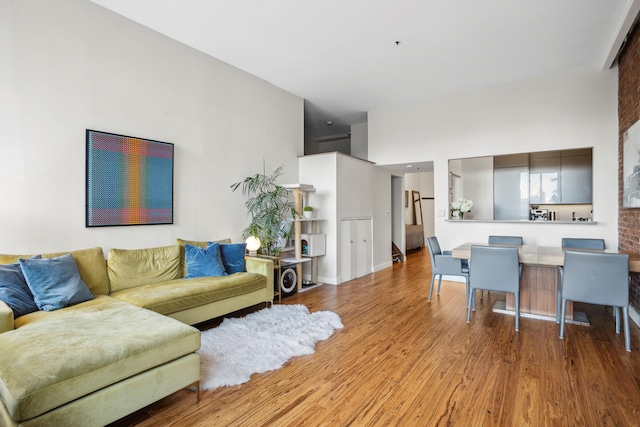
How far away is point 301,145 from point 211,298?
3672 mm

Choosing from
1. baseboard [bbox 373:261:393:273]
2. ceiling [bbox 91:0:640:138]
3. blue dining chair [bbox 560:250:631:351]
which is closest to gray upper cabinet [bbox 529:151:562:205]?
ceiling [bbox 91:0:640:138]

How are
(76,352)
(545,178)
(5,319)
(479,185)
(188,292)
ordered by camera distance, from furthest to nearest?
(479,185)
(545,178)
(188,292)
(5,319)
(76,352)

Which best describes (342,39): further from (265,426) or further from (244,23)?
(265,426)

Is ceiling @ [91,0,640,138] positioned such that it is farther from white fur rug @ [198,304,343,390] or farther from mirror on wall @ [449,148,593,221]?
white fur rug @ [198,304,343,390]

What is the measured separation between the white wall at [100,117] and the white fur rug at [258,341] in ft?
4.94

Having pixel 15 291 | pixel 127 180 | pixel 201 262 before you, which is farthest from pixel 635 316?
pixel 15 291

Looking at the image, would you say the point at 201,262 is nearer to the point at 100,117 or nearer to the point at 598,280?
the point at 100,117

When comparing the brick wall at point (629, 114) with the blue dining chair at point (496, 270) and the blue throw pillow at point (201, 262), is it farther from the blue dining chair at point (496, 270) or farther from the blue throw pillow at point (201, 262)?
the blue throw pillow at point (201, 262)

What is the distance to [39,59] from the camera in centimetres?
300

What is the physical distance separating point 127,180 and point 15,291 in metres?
1.49

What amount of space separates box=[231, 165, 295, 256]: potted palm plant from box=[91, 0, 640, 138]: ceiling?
177 centimetres

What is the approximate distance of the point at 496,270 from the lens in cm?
342

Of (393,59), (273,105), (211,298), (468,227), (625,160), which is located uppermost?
(393,59)

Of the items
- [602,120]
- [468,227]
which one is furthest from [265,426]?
[602,120]
